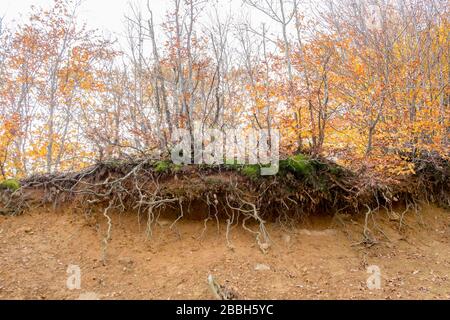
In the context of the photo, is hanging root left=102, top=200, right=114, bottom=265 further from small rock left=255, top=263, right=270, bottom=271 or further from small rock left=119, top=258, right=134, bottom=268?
small rock left=255, top=263, right=270, bottom=271

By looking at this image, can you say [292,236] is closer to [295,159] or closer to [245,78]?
[295,159]

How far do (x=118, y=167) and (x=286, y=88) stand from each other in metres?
4.04

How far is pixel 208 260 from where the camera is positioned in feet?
15.0

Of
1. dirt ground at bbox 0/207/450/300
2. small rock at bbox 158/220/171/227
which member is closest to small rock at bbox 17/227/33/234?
dirt ground at bbox 0/207/450/300

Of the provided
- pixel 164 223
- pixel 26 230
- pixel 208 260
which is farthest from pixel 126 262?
pixel 26 230

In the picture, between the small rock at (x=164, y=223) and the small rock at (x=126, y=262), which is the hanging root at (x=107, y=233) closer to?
the small rock at (x=126, y=262)

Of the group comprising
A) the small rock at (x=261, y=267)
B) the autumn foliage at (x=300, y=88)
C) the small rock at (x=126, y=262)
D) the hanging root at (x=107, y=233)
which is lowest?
the small rock at (x=261, y=267)

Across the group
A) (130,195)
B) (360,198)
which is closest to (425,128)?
(360,198)

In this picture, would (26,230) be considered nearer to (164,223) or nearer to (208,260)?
(164,223)

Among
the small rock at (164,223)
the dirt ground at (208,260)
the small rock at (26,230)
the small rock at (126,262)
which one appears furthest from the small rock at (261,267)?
the small rock at (26,230)

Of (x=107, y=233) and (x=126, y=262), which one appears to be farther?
(x=107, y=233)

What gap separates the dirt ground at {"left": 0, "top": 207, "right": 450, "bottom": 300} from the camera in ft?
13.3

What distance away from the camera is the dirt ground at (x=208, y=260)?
13.3ft

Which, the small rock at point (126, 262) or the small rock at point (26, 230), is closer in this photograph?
the small rock at point (126, 262)
